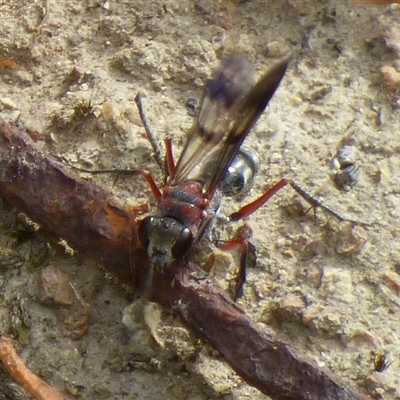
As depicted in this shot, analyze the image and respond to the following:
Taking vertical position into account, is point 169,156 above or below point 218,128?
below

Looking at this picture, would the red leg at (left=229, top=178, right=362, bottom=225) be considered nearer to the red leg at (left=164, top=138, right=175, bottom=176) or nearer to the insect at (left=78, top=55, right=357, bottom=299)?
the insect at (left=78, top=55, right=357, bottom=299)

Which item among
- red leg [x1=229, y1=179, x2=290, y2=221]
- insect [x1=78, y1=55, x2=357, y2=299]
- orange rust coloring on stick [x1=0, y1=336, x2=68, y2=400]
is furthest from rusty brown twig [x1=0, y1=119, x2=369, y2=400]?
red leg [x1=229, y1=179, x2=290, y2=221]

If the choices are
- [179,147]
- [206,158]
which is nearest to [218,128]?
[206,158]

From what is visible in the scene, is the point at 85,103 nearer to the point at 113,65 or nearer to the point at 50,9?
the point at 113,65

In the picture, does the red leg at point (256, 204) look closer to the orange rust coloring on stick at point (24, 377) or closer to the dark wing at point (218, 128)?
the dark wing at point (218, 128)

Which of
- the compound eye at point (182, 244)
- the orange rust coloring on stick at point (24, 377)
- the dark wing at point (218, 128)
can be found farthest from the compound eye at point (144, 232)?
the orange rust coloring on stick at point (24, 377)

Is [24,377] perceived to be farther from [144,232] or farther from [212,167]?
[212,167]
